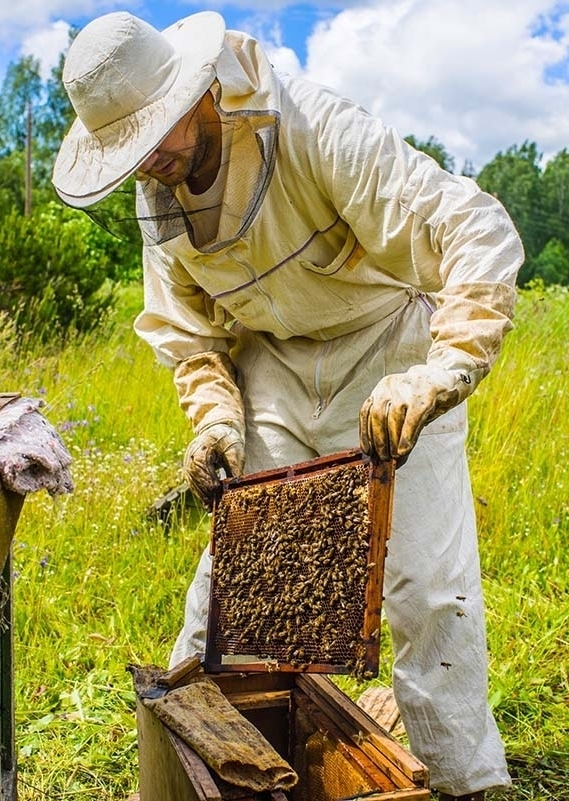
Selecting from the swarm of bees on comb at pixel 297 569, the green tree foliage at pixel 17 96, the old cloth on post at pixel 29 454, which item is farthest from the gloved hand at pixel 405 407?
the green tree foliage at pixel 17 96

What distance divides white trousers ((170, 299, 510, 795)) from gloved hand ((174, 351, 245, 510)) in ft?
0.58

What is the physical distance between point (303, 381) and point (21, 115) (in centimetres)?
5437

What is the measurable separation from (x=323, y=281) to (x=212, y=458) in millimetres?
603

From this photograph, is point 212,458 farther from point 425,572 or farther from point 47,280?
point 47,280

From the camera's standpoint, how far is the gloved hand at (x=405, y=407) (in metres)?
2.00

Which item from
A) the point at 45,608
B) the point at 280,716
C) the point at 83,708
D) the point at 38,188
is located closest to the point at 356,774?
the point at 280,716

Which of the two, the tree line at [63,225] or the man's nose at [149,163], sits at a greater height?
the tree line at [63,225]

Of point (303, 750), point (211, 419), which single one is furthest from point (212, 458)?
point (303, 750)

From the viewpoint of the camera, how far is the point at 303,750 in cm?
231

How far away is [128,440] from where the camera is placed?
549 centimetres

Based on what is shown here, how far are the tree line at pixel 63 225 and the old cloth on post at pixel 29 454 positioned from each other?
2.64 ft

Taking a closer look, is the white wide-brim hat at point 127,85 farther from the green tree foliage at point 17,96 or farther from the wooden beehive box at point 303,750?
the green tree foliage at point 17,96

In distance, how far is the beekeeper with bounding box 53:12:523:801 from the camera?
220cm

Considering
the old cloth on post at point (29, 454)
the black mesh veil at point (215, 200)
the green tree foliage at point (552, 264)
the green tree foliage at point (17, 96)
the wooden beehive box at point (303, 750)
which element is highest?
the green tree foliage at point (17, 96)
